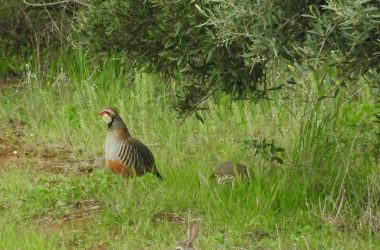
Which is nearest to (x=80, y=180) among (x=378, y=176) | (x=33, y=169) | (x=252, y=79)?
(x=33, y=169)

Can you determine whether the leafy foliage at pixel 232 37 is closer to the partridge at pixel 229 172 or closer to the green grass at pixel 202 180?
the partridge at pixel 229 172

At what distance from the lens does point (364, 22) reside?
17.4 ft

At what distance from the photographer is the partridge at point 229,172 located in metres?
7.82

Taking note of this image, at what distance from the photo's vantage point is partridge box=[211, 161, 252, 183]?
7.82 metres

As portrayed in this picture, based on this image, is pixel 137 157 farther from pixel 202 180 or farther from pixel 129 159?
pixel 202 180

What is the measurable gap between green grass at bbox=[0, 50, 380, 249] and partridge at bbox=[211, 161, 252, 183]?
9cm

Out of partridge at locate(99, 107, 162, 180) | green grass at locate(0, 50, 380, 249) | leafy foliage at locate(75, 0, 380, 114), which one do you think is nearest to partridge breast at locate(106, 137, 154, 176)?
partridge at locate(99, 107, 162, 180)

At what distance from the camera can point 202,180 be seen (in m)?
7.86

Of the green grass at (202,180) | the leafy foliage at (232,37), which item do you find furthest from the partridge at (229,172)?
the leafy foliage at (232,37)

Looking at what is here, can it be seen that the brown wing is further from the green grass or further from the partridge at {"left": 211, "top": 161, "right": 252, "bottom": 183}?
the partridge at {"left": 211, "top": 161, "right": 252, "bottom": 183}

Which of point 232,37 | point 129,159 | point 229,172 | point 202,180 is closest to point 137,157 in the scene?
point 129,159

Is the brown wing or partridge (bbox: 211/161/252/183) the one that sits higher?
the brown wing

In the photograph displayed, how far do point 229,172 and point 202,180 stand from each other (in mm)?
230

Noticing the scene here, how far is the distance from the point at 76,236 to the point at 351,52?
2639 mm
